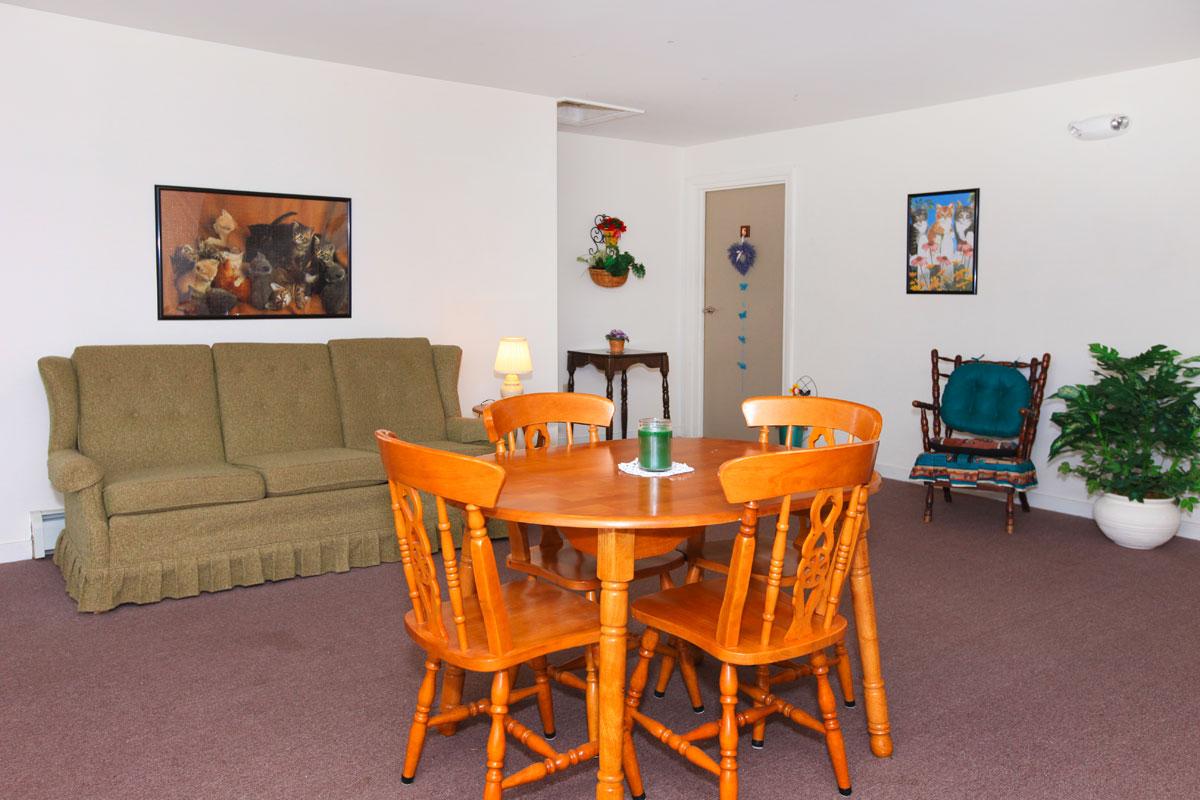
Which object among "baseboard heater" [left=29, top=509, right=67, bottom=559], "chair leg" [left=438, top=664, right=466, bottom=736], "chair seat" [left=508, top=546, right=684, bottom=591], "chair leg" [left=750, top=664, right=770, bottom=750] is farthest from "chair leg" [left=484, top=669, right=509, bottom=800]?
"baseboard heater" [left=29, top=509, right=67, bottom=559]

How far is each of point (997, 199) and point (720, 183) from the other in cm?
221

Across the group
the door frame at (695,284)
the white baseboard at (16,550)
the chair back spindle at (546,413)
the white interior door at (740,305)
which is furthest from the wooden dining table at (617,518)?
the door frame at (695,284)

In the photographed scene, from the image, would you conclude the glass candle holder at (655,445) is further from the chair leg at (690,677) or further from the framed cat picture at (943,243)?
the framed cat picture at (943,243)

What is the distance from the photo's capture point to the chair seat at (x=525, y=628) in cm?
223

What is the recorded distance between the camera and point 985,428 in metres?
5.54

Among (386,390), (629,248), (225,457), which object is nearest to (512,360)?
(386,390)

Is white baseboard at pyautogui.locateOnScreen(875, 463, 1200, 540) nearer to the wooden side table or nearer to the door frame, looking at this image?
the door frame

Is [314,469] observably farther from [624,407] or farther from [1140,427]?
[1140,427]

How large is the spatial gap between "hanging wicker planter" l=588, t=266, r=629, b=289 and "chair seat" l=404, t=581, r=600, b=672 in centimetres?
476

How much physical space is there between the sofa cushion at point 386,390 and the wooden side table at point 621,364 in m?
1.75

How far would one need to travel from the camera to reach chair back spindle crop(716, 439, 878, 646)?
211cm

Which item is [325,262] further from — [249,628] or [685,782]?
[685,782]

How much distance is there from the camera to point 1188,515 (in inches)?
201

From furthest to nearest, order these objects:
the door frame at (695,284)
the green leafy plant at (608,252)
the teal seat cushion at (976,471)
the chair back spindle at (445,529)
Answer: the door frame at (695,284) → the green leafy plant at (608,252) → the teal seat cushion at (976,471) → the chair back spindle at (445,529)
